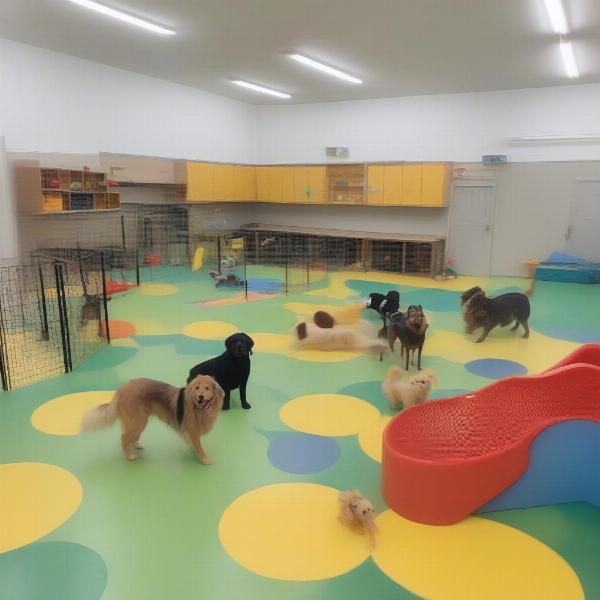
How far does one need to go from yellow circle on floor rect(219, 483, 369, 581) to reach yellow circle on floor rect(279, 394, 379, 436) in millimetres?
681

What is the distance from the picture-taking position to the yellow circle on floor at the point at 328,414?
3414 millimetres

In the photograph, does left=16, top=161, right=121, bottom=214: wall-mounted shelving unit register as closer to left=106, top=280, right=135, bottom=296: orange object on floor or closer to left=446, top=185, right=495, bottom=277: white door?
left=106, top=280, right=135, bottom=296: orange object on floor

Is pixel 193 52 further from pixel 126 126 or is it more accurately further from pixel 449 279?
pixel 449 279

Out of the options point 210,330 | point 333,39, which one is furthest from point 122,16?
point 210,330

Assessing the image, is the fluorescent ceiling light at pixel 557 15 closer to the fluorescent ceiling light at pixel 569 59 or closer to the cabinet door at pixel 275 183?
the fluorescent ceiling light at pixel 569 59

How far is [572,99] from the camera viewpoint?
8.38 metres

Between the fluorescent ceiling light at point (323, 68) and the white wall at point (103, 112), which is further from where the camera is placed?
the fluorescent ceiling light at point (323, 68)

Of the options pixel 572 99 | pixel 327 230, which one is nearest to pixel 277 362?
pixel 327 230

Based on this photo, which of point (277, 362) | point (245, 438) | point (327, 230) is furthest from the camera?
point (327, 230)

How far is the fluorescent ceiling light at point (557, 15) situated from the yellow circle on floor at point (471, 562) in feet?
15.4

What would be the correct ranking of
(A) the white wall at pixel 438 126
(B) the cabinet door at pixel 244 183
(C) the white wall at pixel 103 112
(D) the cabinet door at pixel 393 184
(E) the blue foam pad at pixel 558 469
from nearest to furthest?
(E) the blue foam pad at pixel 558 469 → (C) the white wall at pixel 103 112 → (A) the white wall at pixel 438 126 → (D) the cabinet door at pixel 393 184 → (B) the cabinet door at pixel 244 183

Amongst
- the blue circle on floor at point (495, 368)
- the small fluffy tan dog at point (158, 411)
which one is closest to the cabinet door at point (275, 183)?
the blue circle on floor at point (495, 368)

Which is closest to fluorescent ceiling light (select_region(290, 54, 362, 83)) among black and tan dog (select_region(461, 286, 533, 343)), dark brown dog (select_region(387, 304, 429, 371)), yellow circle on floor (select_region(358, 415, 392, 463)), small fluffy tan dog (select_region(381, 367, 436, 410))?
black and tan dog (select_region(461, 286, 533, 343))

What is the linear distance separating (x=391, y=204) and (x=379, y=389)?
601 centimetres
